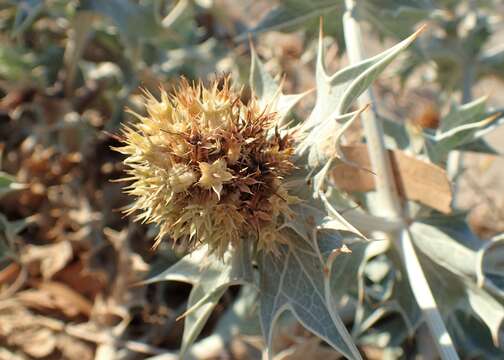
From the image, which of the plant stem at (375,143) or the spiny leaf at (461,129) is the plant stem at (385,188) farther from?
the spiny leaf at (461,129)

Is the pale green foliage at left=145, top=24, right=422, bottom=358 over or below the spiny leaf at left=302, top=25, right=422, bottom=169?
below

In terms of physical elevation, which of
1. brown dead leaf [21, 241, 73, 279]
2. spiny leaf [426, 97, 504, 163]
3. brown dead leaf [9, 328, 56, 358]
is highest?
spiny leaf [426, 97, 504, 163]

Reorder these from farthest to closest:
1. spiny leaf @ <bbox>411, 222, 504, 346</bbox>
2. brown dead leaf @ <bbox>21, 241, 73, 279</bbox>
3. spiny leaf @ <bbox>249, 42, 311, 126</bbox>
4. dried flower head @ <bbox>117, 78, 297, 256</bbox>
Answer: brown dead leaf @ <bbox>21, 241, 73, 279</bbox>, spiny leaf @ <bbox>411, 222, 504, 346</bbox>, spiny leaf @ <bbox>249, 42, 311, 126</bbox>, dried flower head @ <bbox>117, 78, 297, 256</bbox>

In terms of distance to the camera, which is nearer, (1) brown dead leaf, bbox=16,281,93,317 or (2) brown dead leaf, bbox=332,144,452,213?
(2) brown dead leaf, bbox=332,144,452,213

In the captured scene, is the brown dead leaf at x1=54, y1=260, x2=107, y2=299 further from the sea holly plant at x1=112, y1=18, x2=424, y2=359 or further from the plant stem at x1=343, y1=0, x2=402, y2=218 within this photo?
the plant stem at x1=343, y1=0, x2=402, y2=218

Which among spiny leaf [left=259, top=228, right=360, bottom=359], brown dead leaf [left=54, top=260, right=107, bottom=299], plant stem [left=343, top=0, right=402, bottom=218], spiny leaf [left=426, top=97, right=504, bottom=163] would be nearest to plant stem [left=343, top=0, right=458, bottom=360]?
plant stem [left=343, top=0, right=402, bottom=218]

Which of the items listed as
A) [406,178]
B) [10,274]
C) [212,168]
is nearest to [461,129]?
[406,178]

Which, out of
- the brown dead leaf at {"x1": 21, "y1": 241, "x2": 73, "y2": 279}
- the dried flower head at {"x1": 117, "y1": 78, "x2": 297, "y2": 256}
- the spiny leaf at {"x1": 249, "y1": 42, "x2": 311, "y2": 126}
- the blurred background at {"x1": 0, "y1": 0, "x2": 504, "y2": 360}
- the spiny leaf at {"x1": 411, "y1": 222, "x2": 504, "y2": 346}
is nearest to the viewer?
the dried flower head at {"x1": 117, "y1": 78, "x2": 297, "y2": 256}
